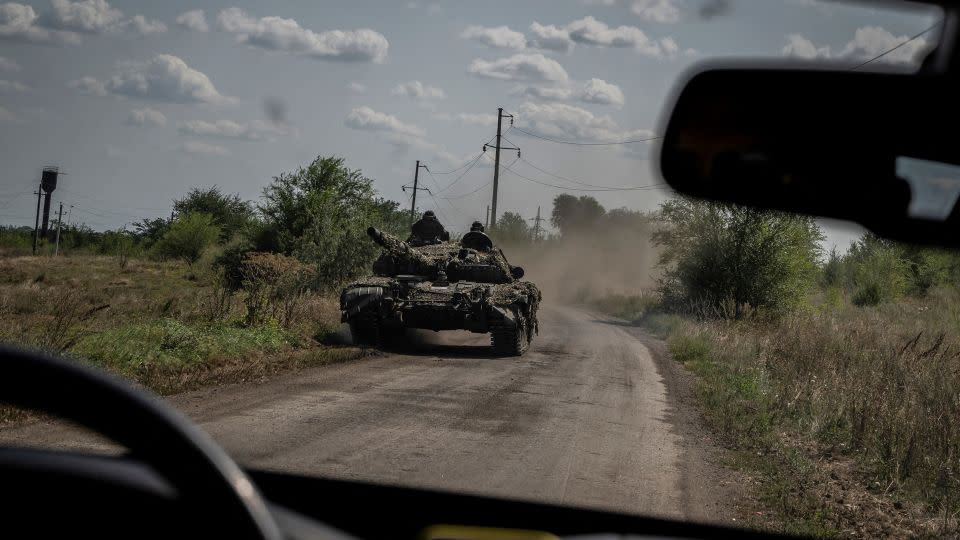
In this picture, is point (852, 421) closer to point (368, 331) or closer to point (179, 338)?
point (179, 338)

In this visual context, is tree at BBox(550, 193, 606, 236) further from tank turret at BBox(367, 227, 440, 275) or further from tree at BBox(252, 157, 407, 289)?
tank turret at BBox(367, 227, 440, 275)

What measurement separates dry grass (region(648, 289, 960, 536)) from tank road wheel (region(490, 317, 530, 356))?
10.1 ft

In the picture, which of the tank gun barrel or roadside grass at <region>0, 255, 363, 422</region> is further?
the tank gun barrel

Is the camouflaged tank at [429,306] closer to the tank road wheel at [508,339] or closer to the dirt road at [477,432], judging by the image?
the tank road wheel at [508,339]

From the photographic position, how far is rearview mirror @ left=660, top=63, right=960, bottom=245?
2.22 meters

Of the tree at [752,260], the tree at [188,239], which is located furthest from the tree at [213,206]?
the tree at [752,260]

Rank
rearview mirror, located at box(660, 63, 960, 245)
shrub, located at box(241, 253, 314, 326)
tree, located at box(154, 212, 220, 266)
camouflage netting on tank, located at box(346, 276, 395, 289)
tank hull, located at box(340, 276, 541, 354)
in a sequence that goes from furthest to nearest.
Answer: tree, located at box(154, 212, 220, 266) < camouflage netting on tank, located at box(346, 276, 395, 289) < tank hull, located at box(340, 276, 541, 354) < shrub, located at box(241, 253, 314, 326) < rearview mirror, located at box(660, 63, 960, 245)

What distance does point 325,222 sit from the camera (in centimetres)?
2566

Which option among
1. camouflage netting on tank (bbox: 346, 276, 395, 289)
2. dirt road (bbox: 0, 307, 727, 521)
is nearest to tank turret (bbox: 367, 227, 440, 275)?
camouflage netting on tank (bbox: 346, 276, 395, 289)

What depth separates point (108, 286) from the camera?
111 ft

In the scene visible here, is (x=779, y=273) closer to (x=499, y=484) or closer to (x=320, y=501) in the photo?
(x=499, y=484)

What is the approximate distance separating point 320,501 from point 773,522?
10.2ft

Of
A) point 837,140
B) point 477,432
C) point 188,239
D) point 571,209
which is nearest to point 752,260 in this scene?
point 477,432

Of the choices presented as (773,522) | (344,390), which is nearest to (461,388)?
(344,390)
